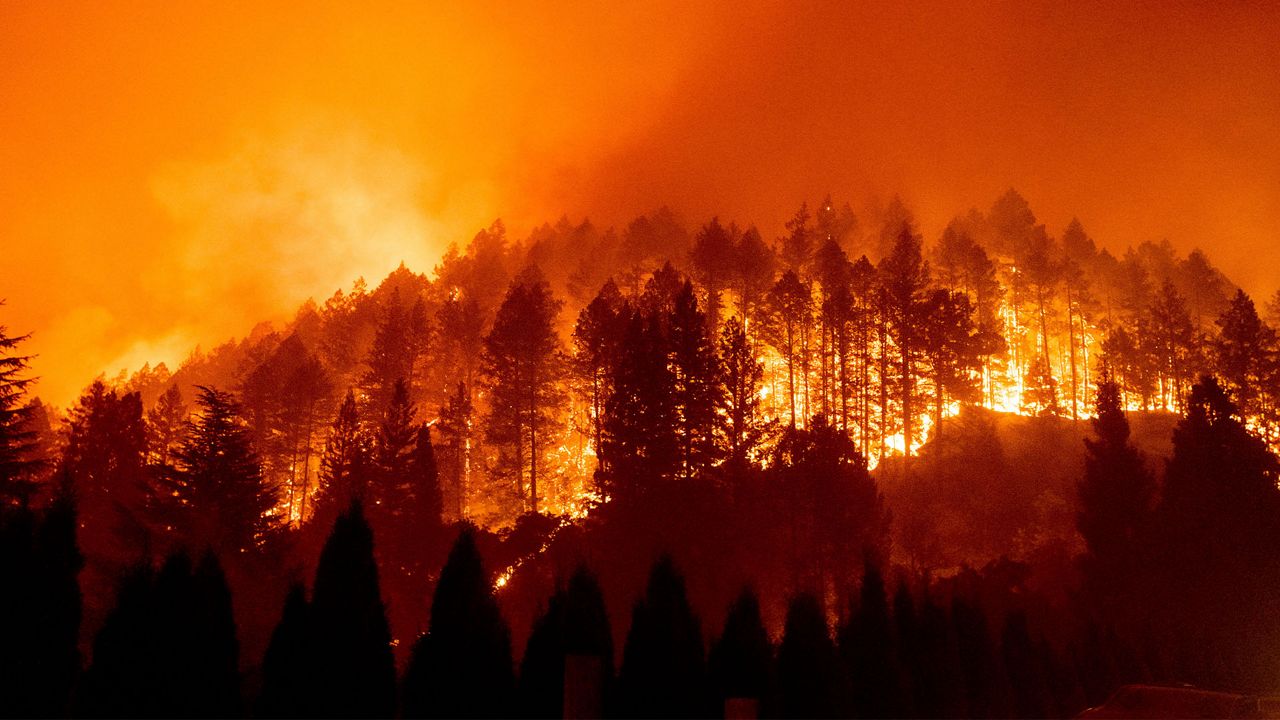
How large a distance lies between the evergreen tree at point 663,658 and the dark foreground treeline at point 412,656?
23 millimetres

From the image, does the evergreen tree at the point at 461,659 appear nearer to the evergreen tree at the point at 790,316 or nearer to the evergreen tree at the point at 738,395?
the evergreen tree at the point at 738,395

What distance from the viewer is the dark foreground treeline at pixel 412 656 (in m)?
11.1

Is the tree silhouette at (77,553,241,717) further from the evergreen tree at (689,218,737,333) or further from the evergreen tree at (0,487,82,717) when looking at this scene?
the evergreen tree at (689,218,737,333)

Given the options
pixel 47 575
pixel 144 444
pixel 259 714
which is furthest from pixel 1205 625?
pixel 144 444

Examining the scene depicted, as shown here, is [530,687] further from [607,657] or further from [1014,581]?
[1014,581]

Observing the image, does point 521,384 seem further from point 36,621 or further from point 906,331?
point 36,621

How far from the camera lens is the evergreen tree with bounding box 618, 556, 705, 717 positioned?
46.9 feet

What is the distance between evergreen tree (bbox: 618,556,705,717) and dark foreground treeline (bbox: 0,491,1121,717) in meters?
0.02

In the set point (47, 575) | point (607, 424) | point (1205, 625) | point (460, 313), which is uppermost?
point (460, 313)

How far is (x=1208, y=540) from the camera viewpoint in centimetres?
3375

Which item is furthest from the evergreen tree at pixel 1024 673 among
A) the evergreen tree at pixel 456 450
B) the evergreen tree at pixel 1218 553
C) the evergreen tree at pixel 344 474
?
the evergreen tree at pixel 456 450

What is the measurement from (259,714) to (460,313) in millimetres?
59149

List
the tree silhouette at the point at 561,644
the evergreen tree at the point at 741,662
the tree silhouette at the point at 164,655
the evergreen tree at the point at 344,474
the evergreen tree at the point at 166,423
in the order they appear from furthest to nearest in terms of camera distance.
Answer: the evergreen tree at the point at 166,423
the evergreen tree at the point at 344,474
the evergreen tree at the point at 741,662
the tree silhouette at the point at 561,644
the tree silhouette at the point at 164,655

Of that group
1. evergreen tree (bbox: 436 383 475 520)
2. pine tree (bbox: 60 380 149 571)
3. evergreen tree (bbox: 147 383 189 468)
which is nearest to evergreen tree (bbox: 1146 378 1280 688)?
pine tree (bbox: 60 380 149 571)
